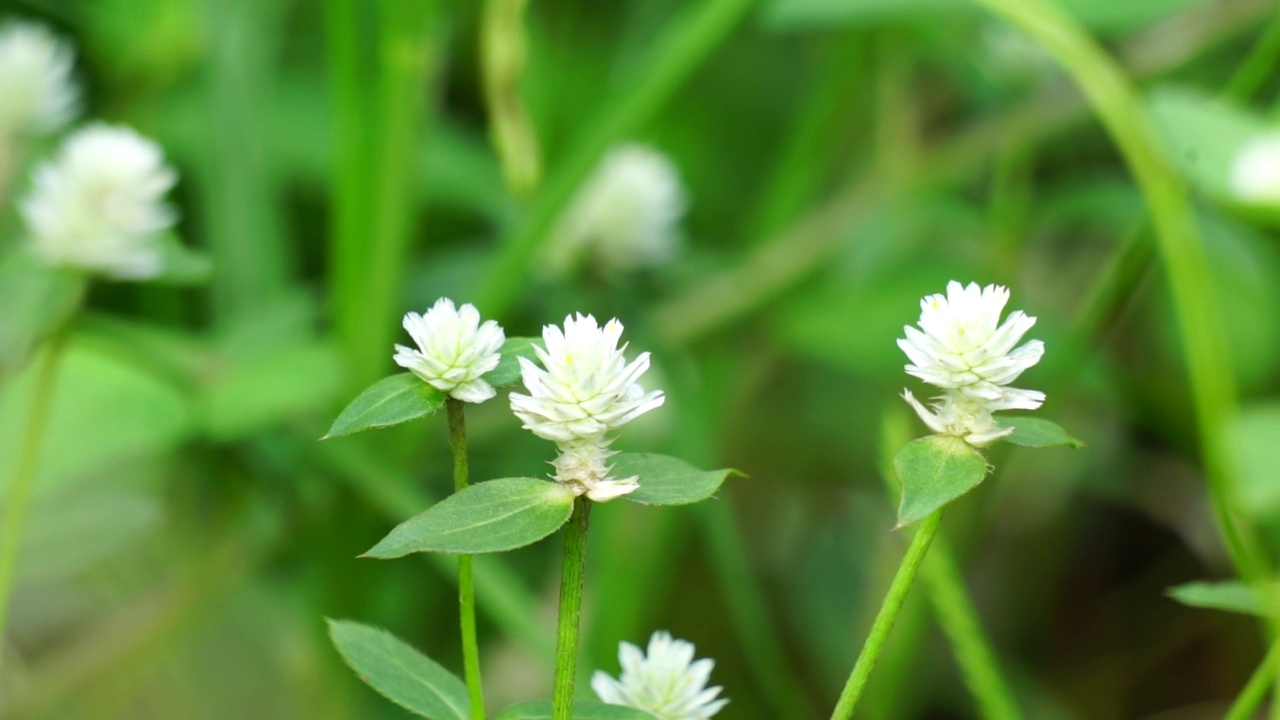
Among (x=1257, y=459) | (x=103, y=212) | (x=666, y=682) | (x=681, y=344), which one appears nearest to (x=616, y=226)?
(x=681, y=344)

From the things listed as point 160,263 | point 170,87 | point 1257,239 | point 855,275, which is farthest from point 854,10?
point 170,87

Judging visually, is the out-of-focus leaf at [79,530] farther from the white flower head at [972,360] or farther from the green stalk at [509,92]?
the white flower head at [972,360]

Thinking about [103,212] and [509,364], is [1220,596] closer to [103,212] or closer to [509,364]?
[509,364]

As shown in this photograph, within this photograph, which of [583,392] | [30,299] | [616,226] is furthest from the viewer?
[616,226]

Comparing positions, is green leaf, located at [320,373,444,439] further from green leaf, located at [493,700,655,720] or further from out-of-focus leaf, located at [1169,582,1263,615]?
out-of-focus leaf, located at [1169,582,1263,615]

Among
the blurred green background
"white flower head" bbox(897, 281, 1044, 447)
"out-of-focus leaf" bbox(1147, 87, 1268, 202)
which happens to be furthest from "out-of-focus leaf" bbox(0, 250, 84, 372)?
"out-of-focus leaf" bbox(1147, 87, 1268, 202)

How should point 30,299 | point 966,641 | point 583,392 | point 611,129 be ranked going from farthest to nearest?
point 611,129 → point 30,299 → point 966,641 → point 583,392

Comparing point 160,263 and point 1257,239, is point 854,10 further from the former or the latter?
point 1257,239
